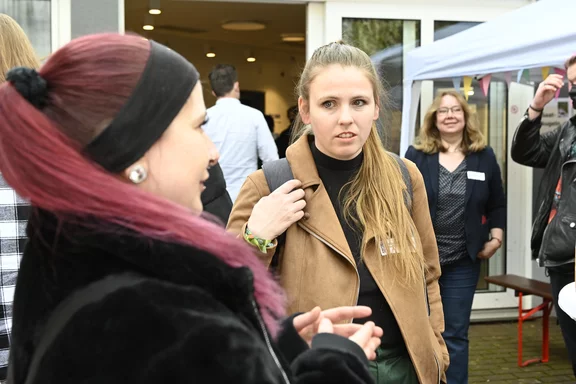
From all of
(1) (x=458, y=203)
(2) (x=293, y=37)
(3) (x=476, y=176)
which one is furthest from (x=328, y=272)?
(2) (x=293, y=37)

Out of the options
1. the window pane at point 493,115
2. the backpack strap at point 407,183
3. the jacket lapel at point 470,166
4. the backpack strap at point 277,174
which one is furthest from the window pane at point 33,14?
the backpack strap at point 407,183

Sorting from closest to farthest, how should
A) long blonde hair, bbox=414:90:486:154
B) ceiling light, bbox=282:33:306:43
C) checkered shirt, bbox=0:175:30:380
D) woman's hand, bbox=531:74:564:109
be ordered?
checkered shirt, bbox=0:175:30:380
woman's hand, bbox=531:74:564:109
long blonde hair, bbox=414:90:486:154
ceiling light, bbox=282:33:306:43

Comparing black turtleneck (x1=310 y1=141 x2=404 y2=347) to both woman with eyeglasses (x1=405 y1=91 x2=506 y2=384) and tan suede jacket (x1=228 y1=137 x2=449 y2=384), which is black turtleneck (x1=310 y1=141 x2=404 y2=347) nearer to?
tan suede jacket (x1=228 y1=137 x2=449 y2=384)

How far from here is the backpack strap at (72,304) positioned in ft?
3.36

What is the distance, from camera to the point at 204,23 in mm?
10383

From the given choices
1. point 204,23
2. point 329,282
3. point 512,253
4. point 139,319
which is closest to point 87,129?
point 139,319

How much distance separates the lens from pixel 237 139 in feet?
17.1

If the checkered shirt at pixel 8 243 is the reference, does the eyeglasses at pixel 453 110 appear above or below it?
above

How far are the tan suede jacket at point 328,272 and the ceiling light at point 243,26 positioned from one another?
8.27 meters

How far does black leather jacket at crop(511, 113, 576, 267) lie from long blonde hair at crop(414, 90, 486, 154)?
1.28 feet

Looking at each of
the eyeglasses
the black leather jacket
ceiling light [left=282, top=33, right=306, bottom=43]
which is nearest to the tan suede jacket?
the black leather jacket

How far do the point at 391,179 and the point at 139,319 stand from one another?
1416mm

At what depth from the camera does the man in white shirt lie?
523cm

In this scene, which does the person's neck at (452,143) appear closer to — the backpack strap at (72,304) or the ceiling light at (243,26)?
the backpack strap at (72,304)
